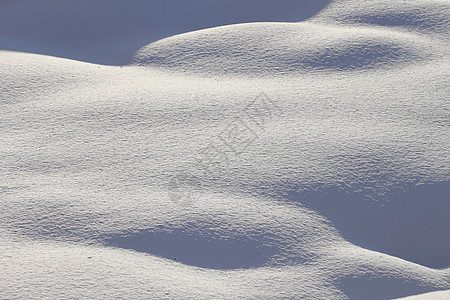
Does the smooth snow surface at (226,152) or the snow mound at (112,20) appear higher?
the snow mound at (112,20)

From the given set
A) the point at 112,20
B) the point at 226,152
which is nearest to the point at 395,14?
the point at 226,152

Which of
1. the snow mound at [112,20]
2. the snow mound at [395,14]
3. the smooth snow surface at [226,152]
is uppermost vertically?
the snow mound at [395,14]

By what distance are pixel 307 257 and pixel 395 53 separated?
2396 millimetres

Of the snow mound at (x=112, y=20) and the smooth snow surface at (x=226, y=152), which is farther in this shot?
the snow mound at (x=112, y=20)

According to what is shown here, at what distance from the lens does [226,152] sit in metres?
3.35

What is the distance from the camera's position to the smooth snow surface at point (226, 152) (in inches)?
100

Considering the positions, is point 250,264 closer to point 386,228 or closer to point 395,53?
point 386,228

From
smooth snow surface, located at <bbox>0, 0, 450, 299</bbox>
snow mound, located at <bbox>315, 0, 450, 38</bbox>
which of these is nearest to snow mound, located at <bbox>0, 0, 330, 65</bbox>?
smooth snow surface, located at <bbox>0, 0, 450, 299</bbox>

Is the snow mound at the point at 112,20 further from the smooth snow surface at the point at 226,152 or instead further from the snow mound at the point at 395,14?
the snow mound at the point at 395,14

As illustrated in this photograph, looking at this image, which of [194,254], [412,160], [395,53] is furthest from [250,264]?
[395,53]

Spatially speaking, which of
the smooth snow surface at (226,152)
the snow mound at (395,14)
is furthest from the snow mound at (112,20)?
the snow mound at (395,14)

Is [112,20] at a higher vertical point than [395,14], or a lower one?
lower

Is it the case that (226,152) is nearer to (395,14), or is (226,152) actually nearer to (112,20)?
(112,20)

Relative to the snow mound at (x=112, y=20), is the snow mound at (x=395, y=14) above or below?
above
